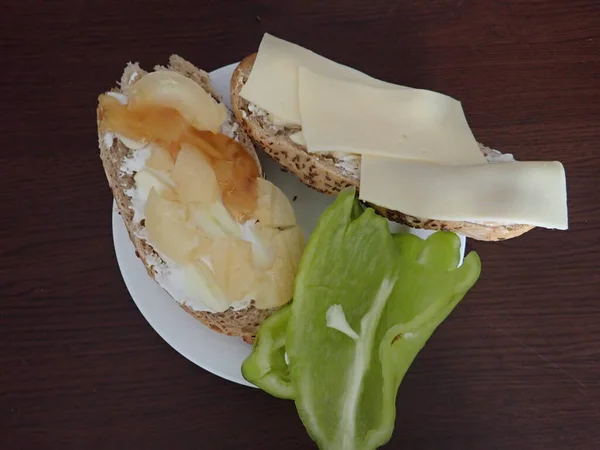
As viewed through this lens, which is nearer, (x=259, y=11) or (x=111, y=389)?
(x=111, y=389)

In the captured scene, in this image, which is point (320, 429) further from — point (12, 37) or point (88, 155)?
point (12, 37)

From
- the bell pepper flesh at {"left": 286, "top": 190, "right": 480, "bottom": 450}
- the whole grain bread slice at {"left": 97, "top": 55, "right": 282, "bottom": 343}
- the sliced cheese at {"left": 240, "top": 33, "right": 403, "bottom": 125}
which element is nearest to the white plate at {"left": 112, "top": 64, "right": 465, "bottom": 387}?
the whole grain bread slice at {"left": 97, "top": 55, "right": 282, "bottom": 343}

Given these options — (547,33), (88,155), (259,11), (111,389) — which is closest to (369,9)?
(259,11)

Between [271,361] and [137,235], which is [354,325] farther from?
[137,235]

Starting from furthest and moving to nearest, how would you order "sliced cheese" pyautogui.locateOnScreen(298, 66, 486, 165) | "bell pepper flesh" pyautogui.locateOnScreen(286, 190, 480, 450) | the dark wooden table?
the dark wooden table, "sliced cheese" pyautogui.locateOnScreen(298, 66, 486, 165), "bell pepper flesh" pyautogui.locateOnScreen(286, 190, 480, 450)

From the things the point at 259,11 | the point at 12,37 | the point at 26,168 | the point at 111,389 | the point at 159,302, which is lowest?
the point at 111,389

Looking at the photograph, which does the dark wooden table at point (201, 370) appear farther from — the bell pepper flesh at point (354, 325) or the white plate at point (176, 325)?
the bell pepper flesh at point (354, 325)

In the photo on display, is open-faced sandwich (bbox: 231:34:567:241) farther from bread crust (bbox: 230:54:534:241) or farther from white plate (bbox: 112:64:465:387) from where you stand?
white plate (bbox: 112:64:465:387)
